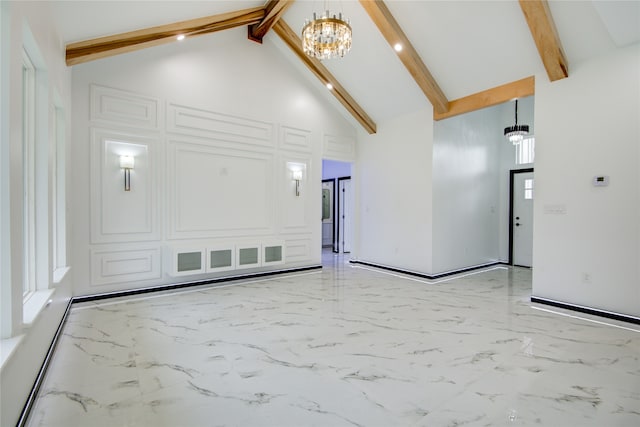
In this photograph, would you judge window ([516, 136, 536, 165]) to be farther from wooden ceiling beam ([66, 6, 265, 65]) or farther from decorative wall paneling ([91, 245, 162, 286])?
decorative wall paneling ([91, 245, 162, 286])

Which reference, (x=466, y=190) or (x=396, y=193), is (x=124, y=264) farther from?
(x=466, y=190)

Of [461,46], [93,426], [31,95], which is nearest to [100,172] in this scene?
[31,95]

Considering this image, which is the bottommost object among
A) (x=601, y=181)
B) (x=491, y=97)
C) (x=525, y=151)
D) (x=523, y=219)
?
(x=523, y=219)

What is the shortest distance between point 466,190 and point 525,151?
1.72m

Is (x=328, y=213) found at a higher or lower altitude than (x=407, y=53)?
lower

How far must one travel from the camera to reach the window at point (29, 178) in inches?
105

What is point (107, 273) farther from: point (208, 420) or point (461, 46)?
point (461, 46)

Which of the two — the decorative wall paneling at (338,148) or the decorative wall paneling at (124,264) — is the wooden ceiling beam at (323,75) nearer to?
the decorative wall paneling at (338,148)

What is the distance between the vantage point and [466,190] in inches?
266

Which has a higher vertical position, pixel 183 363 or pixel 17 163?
pixel 17 163

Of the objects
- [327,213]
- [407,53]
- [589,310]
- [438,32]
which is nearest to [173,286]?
[407,53]

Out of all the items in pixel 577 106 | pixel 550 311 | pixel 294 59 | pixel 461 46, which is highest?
pixel 294 59

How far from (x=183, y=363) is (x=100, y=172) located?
3.17 metres

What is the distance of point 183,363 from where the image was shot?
276 centimetres
